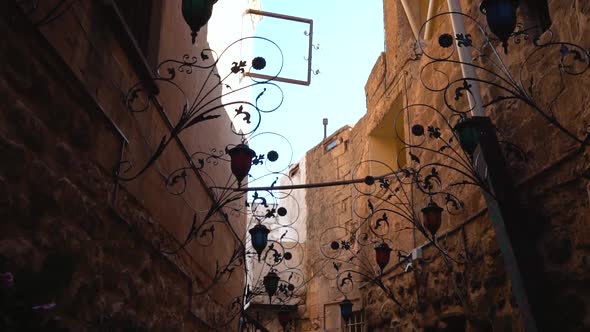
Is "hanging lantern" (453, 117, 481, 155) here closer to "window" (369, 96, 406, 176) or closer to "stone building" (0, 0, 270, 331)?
"stone building" (0, 0, 270, 331)

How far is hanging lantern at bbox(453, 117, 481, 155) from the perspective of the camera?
418 cm

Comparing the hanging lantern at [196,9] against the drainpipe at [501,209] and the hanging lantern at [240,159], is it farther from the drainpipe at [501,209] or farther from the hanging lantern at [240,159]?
the drainpipe at [501,209]

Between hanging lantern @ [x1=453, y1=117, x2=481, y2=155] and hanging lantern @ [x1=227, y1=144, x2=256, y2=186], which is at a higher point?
hanging lantern @ [x1=453, y1=117, x2=481, y2=155]

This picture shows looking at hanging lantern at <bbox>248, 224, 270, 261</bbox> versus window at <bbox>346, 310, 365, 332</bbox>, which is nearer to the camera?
hanging lantern at <bbox>248, 224, 270, 261</bbox>

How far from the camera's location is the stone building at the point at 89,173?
225cm

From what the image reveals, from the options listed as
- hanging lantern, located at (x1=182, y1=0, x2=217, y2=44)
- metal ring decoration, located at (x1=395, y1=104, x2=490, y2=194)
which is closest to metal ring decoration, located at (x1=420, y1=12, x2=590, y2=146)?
metal ring decoration, located at (x1=395, y1=104, x2=490, y2=194)

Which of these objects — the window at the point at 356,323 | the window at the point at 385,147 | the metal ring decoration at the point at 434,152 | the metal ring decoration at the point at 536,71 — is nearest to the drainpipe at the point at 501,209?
the metal ring decoration at the point at 536,71

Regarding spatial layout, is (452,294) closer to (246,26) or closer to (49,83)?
(49,83)

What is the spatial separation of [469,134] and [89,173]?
8.80 feet

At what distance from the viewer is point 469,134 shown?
4.20 metres

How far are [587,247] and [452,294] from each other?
7.08 feet

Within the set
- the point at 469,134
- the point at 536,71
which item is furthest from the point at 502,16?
the point at 536,71

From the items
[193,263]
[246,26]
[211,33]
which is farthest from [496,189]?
[246,26]

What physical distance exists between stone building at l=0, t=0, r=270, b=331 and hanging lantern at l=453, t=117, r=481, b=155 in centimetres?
220
